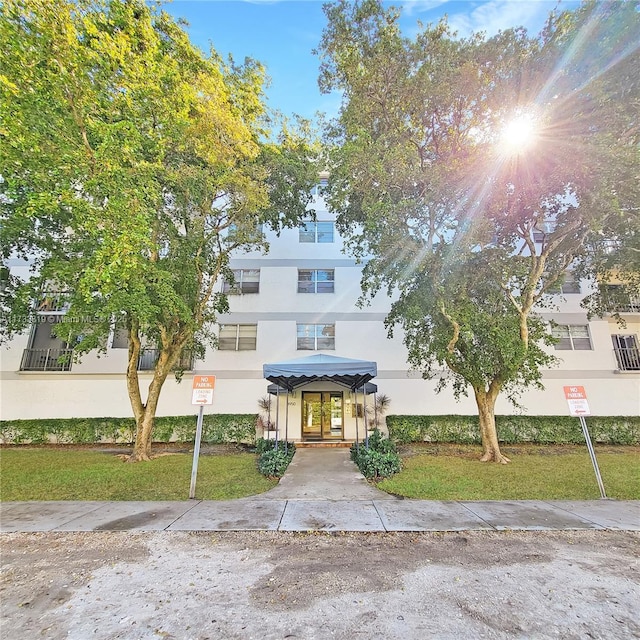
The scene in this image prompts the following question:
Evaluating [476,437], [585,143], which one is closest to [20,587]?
[585,143]

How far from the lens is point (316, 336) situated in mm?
14375

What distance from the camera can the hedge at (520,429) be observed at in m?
12.9

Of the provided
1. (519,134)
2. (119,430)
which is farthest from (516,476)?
(119,430)

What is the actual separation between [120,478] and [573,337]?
17.8m

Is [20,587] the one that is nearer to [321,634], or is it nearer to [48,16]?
[321,634]

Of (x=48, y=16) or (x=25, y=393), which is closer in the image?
(x=48, y=16)

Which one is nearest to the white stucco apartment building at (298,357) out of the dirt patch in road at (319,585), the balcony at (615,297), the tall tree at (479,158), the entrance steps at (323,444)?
the entrance steps at (323,444)

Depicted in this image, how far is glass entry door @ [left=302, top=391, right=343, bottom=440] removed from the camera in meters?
13.8

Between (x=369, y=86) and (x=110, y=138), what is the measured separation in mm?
6194

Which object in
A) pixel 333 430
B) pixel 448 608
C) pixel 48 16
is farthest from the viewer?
pixel 333 430

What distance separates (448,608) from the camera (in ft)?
9.43

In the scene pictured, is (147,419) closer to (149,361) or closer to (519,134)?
(149,361)

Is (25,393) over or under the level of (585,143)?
under

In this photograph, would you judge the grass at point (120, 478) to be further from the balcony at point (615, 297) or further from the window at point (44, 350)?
the balcony at point (615, 297)
